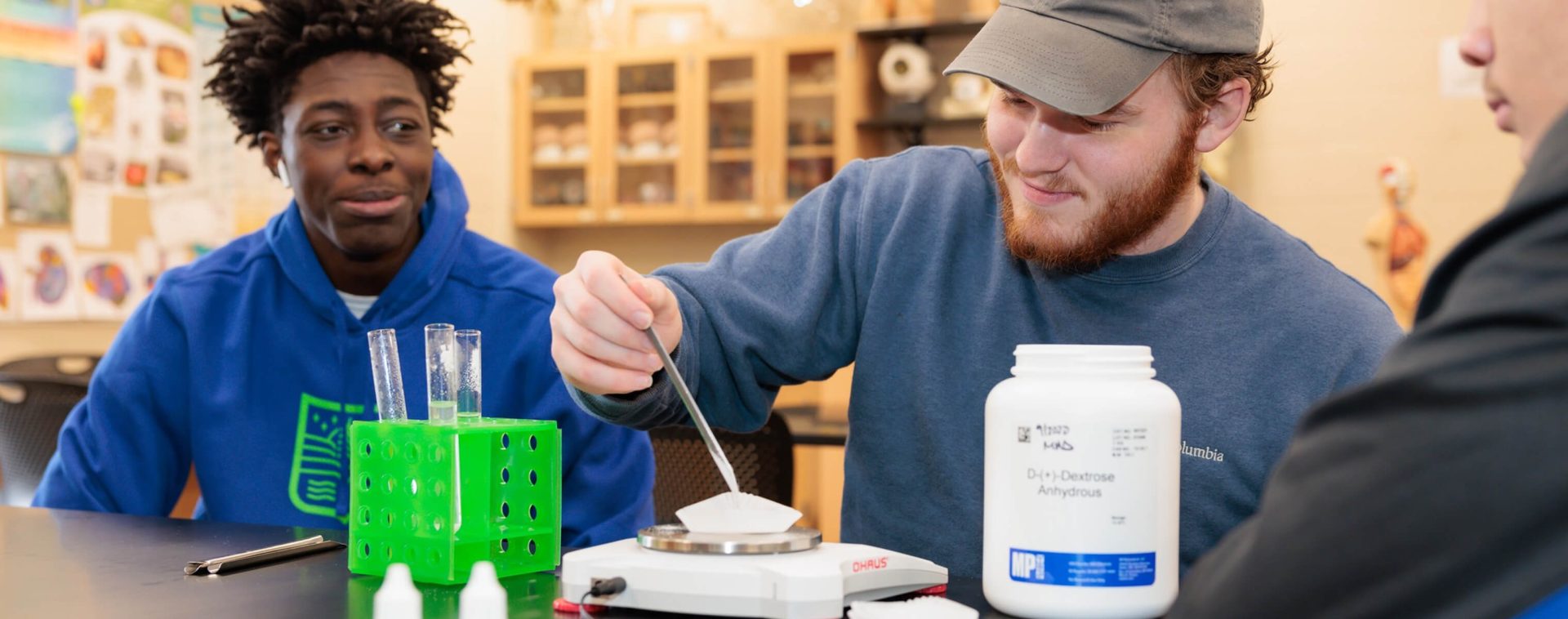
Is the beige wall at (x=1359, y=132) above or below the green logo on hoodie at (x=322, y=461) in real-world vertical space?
above

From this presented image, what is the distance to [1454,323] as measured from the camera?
0.51m

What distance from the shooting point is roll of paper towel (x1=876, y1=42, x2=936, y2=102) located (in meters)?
4.80

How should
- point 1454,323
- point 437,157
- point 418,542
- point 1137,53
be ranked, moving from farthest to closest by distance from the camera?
point 437,157, point 1137,53, point 418,542, point 1454,323

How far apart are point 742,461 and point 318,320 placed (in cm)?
61

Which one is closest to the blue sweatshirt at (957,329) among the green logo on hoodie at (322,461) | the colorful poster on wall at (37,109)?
the green logo on hoodie at (322,461)

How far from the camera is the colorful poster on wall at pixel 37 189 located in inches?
139

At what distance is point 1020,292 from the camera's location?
4.25ft

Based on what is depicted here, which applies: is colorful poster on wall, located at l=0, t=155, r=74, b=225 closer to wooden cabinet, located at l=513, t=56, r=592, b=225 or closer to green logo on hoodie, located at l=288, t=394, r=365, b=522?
wooden cabinet, located at l=513, t=56, r=592, b=225

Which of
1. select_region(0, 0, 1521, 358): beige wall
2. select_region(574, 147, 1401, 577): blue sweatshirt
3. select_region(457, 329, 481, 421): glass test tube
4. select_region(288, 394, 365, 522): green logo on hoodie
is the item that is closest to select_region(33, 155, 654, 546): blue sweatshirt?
select_region(288, 394, 365, 522): green logo on hoodie

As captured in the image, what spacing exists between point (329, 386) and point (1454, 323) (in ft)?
4.60

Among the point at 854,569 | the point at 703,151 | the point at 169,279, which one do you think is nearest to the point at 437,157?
the point at 169,279

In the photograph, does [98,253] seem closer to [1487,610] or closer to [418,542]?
[418,542]

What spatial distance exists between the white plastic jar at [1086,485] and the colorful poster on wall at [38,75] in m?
3.51

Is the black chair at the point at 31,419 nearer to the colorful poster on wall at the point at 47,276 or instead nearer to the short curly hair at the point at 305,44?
the short curly hair at the point at 305,44
